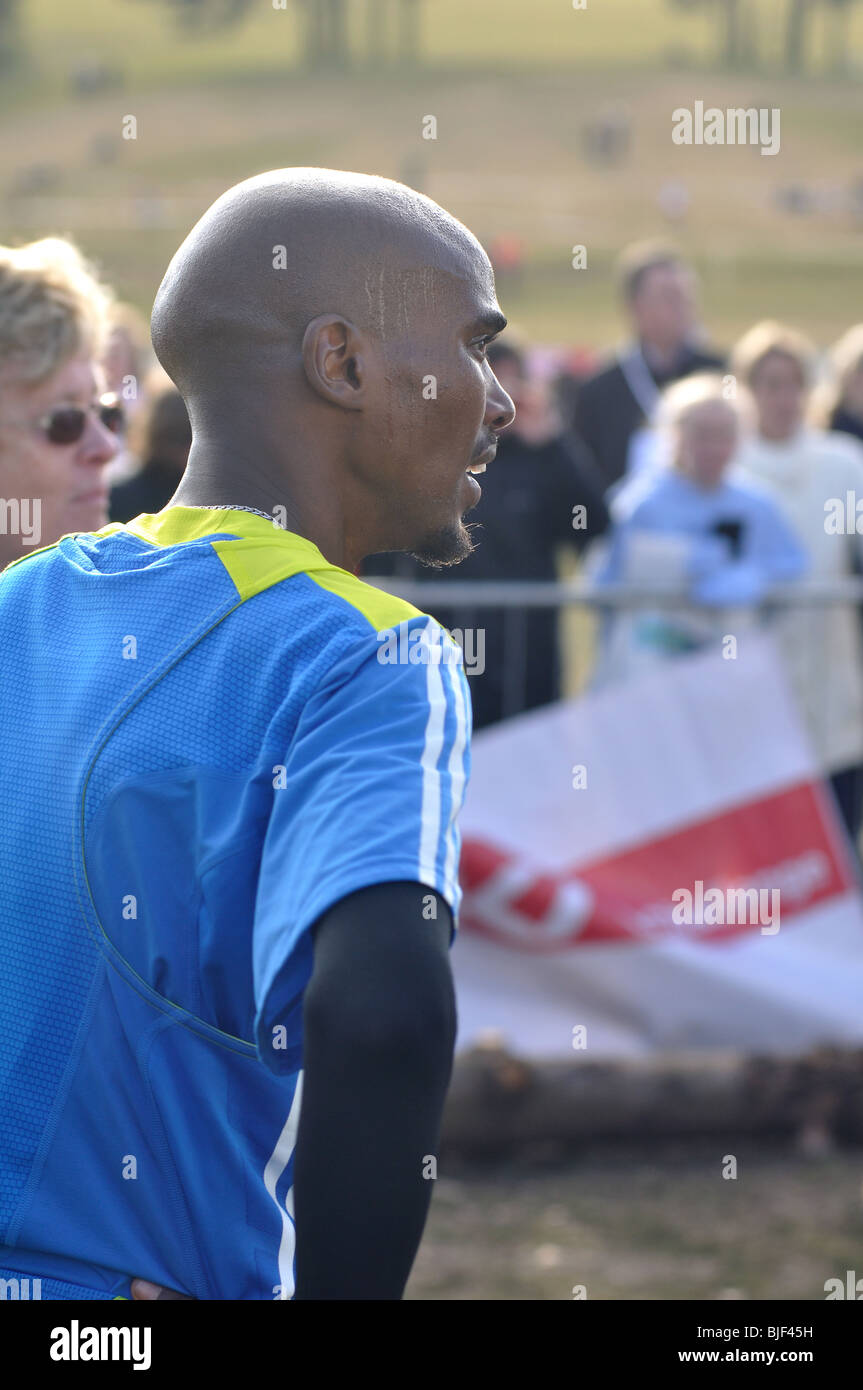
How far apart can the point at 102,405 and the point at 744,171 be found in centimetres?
5137

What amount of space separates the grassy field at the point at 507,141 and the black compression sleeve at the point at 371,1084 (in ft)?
92.7

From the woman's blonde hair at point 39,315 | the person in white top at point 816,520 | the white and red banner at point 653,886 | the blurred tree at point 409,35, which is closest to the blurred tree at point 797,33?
the blurred tree at point 409,35

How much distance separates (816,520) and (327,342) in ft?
17.5

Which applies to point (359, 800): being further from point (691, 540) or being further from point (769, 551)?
point (769, 551)

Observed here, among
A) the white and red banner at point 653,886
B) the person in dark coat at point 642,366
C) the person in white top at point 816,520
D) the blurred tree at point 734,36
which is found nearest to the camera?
the white and red banner at point 653,886

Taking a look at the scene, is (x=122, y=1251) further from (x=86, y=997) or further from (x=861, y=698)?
(x=861, y=698)

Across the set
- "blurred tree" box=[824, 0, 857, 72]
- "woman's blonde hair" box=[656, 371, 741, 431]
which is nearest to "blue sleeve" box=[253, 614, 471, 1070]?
"woman's blonde hair" box=[656, 371, 741, 431]

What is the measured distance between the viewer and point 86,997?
124 centimetres

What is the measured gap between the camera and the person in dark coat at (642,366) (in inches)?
289

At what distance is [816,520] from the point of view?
643 centimetres

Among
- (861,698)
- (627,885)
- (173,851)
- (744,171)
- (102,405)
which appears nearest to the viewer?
(173,851)

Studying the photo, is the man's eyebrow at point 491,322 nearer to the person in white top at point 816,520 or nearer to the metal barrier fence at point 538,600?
the metal barrier fence at point 538,600

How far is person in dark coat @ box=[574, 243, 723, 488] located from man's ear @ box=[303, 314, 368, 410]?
19.7 feet
